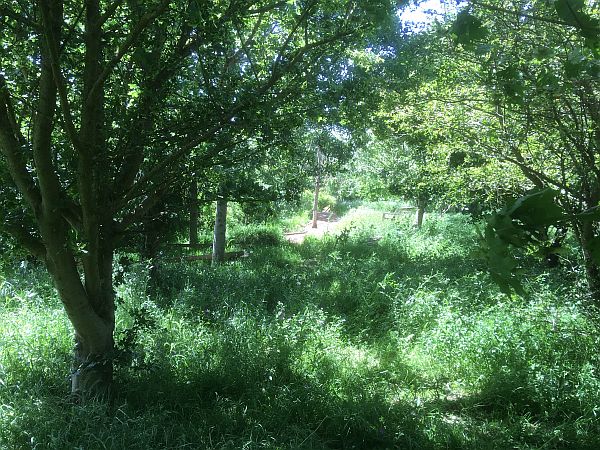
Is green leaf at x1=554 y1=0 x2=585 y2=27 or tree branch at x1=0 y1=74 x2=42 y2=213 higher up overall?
green leaf at x1=554 y1=0 x2=585 y2=27

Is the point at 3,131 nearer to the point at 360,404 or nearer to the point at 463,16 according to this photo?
the point at 463,16

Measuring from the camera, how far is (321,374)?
4.57 meters

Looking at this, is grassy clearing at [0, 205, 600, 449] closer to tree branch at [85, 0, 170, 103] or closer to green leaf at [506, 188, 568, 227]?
green leaf at [506, 188, 568, 227]

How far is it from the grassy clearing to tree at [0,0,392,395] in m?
0.57

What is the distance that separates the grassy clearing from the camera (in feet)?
11.7

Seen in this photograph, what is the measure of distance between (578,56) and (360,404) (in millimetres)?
3037

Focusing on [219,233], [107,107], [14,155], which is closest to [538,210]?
[107,107]

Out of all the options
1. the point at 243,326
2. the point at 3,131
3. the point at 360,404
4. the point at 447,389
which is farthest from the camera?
the point at 243,326

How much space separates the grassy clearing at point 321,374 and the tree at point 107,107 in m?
0.57

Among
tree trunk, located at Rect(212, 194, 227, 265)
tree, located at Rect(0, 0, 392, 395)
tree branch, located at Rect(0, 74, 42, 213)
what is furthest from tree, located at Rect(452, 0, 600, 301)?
tree trunk, located at Rect(212, 194, 227, 265)

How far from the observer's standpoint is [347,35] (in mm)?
3434

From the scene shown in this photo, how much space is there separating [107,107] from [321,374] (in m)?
3.01

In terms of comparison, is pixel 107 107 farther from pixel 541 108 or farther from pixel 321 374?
pixel 541 108

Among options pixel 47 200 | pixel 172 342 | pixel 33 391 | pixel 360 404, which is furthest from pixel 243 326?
pixel 47 200
